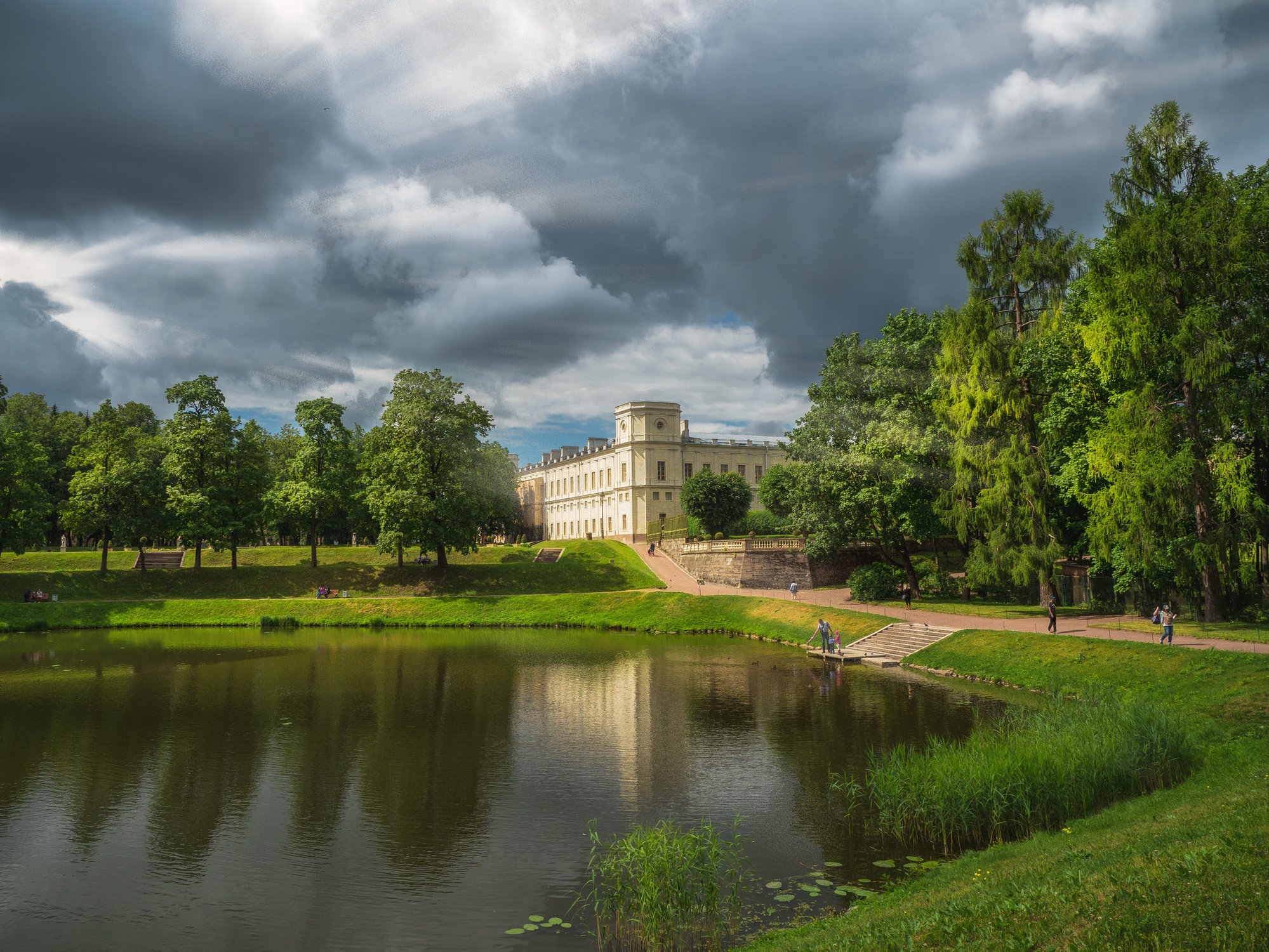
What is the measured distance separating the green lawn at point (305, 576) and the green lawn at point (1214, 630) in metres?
33.3

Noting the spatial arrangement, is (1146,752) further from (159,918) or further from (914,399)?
(914,399)

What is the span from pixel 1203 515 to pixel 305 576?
54.1 metres

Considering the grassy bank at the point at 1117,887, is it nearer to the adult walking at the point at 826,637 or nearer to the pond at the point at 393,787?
the pond at the point at 393,787

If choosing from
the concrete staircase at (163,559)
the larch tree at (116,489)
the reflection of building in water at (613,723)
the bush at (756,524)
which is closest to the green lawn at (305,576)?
the concrete staircase at (163,559)

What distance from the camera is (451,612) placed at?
5347 centimetres

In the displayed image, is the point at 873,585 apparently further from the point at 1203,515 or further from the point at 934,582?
the point at 1203,515

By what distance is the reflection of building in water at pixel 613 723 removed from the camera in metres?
18.1

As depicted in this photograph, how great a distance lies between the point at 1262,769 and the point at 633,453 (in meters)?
86.6

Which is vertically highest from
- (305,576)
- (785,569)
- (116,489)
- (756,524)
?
(116,489)

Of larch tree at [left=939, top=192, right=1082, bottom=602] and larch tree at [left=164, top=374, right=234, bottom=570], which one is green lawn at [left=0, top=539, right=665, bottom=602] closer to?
larch tree at [left=164, top=374, right=234, bottom=570]

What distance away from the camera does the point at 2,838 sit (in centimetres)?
1404

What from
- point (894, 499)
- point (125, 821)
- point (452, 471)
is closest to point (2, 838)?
point (125, 821)

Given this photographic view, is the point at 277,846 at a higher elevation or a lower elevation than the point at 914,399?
lower

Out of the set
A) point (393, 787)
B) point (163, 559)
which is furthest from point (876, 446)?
point (163, 559)
